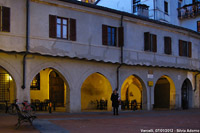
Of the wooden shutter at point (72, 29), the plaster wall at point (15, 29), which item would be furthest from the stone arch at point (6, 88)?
the wooden shutter at point (72, 29)

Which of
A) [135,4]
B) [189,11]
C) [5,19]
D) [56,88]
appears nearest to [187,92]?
[135,4]

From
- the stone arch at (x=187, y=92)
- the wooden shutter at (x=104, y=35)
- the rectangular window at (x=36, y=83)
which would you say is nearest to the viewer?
the wooden shutter at (x=104, y=35)

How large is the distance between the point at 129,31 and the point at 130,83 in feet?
19.4

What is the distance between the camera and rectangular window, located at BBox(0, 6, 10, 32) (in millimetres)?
17109

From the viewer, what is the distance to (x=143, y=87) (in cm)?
2478

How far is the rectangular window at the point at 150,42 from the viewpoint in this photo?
2467 centimetres

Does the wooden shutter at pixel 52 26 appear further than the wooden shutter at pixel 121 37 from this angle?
No

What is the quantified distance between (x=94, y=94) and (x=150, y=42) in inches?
243

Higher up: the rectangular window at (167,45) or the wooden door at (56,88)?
the rectangular window at (167,45)

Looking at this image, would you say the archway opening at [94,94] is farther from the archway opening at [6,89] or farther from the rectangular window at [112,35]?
the archway opening at [6,89]

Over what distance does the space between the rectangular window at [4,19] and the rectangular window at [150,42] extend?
11.4 meters

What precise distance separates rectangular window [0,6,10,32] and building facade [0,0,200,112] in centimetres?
5

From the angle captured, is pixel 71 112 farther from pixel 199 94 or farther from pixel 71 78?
pixel 199 94

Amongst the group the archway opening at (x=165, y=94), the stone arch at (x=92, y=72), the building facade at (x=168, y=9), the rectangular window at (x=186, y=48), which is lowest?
the archway opening at (x=165, y=94)
